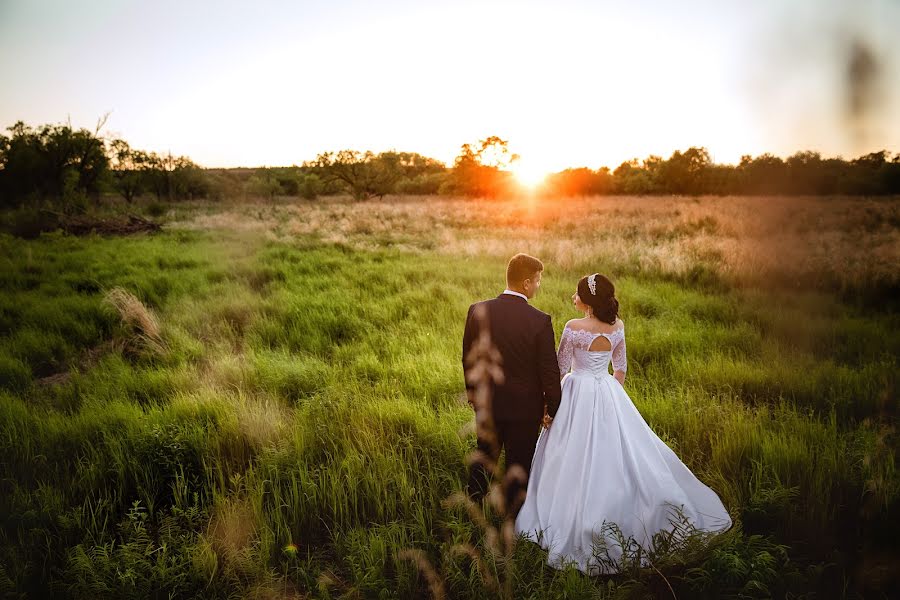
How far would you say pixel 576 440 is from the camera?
10.9ft

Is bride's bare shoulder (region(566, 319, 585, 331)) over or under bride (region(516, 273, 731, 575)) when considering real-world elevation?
over

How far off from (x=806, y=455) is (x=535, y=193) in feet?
174

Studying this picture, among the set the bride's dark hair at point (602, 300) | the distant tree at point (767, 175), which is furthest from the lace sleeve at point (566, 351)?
the distant tree at point (767, 175)

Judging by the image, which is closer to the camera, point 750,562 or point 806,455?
point 750,562

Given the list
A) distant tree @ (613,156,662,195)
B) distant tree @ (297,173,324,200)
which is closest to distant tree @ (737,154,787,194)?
distant tree @ (613,156,662,195)

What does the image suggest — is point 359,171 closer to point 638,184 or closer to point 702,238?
point 638,184

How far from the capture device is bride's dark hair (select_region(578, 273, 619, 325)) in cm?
341

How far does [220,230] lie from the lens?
24.0m

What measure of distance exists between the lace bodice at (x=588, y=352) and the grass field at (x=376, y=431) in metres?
1.31

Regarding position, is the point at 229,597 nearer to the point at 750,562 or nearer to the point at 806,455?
the point at 750,562

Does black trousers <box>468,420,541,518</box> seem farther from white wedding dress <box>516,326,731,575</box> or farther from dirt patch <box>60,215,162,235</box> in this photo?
dirt patch <box>60,215,162,235</box>

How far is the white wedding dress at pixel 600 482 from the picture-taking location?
3162mm

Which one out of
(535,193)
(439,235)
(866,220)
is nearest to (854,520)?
(439,235)

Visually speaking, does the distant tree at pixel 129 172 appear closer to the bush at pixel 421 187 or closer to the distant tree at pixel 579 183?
the bush at pixel 421 187
